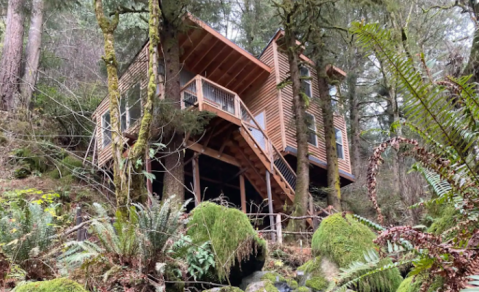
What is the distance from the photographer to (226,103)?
1279 cm

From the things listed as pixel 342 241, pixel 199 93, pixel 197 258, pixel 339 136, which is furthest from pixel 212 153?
pixel 342 241

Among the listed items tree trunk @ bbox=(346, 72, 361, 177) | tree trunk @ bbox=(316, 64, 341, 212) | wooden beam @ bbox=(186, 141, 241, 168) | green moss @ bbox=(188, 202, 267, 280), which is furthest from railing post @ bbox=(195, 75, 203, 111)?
tree trunk @ bbox=(346, 72, 361, 177)

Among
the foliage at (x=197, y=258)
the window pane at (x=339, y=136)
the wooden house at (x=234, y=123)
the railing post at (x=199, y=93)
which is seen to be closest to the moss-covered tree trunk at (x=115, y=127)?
the foliage at (x=197, y=258)

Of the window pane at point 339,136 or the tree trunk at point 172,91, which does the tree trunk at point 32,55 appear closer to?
the tree trunk at point 172,91

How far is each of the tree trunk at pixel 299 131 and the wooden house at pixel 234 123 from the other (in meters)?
0.73

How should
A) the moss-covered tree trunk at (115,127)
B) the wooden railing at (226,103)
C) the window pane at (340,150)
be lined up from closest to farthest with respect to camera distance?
the moss-covered tree trunk at (115,127) < the wooden railing at (226,103) < the window pane at (340,150)

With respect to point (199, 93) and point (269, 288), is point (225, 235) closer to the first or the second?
point (269, 288)

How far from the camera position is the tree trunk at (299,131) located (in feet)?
38.9

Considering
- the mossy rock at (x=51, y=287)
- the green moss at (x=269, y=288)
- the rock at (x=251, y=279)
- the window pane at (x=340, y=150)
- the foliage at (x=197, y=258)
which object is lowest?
the green moss at (x=269, y=288)

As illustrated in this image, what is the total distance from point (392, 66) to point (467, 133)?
508 mm

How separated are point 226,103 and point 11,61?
810 centimetres

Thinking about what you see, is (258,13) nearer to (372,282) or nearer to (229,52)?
(229,52)

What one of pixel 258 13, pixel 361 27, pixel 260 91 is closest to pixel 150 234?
pixel 361 27

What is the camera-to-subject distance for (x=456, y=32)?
1798 cm
